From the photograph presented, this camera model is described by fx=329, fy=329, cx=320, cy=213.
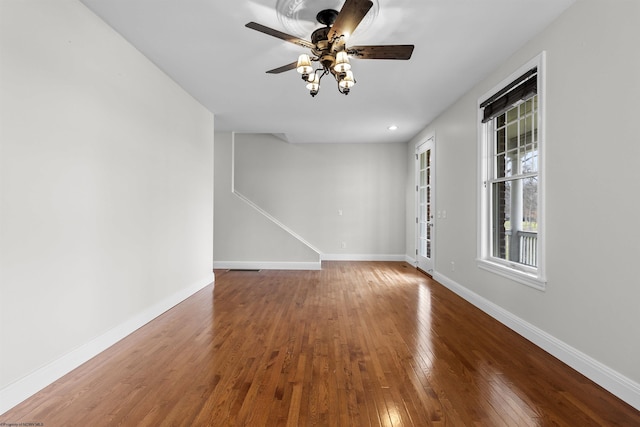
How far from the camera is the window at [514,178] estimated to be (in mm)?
2898

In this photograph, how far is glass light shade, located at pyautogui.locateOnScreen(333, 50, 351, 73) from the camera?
2381mm

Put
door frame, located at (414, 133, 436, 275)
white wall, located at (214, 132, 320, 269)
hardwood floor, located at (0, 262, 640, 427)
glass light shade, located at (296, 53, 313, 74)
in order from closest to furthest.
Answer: hardwood floor, located at (0, 262, 640, 427) < glass light shade, located at (296, 53, 313, 74) < door frame, located at (414, 133, 436, 275) < white wall, located at (214, 132, 320, 269)

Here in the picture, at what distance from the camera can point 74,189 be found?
2416mm

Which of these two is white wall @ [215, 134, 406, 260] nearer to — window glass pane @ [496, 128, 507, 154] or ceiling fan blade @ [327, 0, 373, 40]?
window glass pane @ [496, 128, 507, 154]

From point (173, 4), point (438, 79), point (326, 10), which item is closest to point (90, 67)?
point (173, 4)

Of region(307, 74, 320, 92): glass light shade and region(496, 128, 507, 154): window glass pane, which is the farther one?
region(496, 128, 507, 154): window glass pane

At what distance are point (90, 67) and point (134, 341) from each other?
2.31m

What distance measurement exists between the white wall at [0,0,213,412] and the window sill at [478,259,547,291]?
12.1 feet

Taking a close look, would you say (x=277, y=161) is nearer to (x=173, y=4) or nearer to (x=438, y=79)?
(x=438, y=79)

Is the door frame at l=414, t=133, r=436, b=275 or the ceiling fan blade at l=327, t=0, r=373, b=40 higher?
the ceiling fan blade at l=327, t=0, r=373, b=40

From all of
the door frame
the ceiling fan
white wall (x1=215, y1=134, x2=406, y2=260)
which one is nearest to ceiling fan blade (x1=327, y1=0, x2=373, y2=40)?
the ceiling fan

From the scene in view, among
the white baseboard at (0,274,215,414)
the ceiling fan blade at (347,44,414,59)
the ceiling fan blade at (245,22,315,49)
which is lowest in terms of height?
the white baseboard at (0,274,215,414)

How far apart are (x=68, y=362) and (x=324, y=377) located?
5.96 feet

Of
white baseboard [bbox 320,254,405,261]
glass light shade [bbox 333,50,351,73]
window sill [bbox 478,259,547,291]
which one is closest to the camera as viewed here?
glass light shade [bbox 333,50,351,73]
